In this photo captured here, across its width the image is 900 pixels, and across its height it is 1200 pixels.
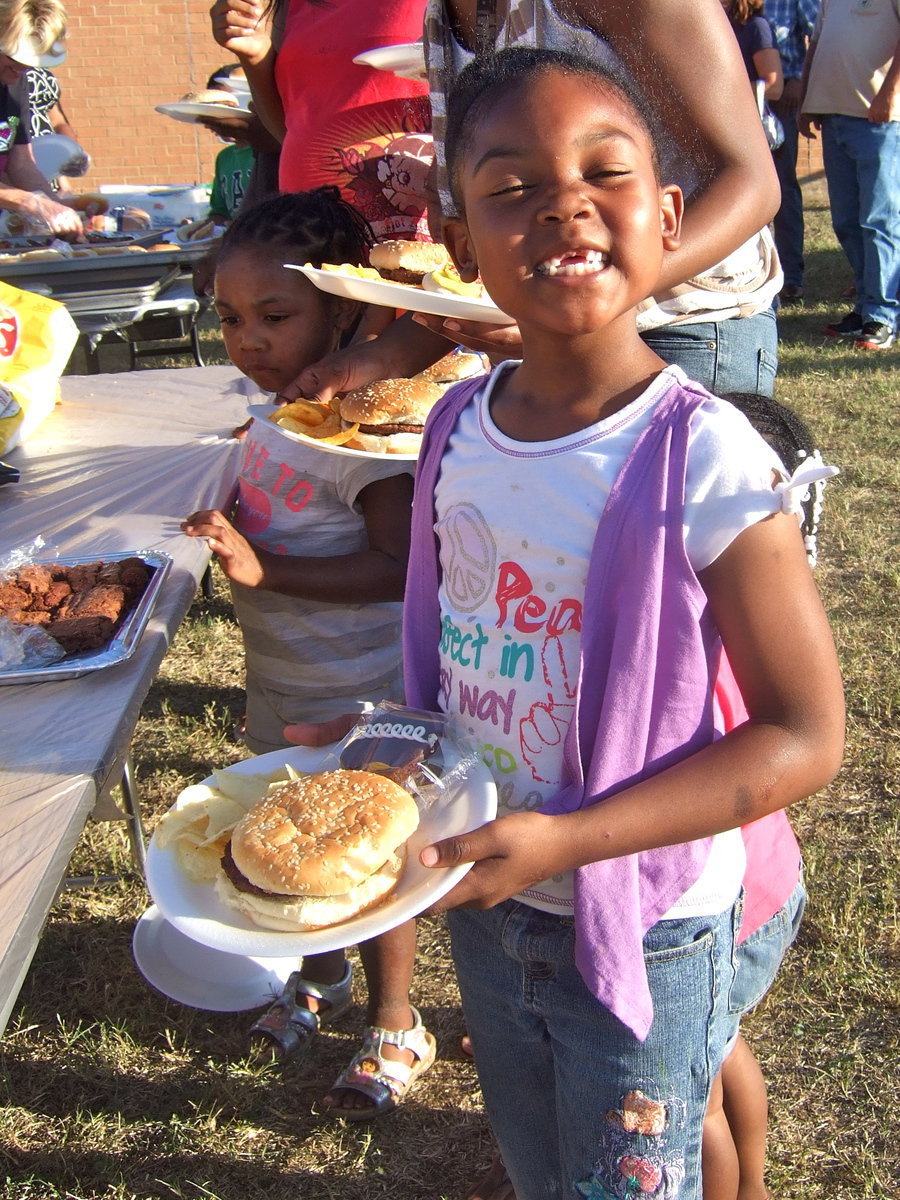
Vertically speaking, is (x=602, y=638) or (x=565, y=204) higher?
(x=565, y=204)

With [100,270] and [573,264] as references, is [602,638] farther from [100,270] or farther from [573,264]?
[100,270]

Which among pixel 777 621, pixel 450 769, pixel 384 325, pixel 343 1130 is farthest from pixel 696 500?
pixel 343 1130

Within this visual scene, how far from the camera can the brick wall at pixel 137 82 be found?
43.5 ft

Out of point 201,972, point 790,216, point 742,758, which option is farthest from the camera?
point 790,216

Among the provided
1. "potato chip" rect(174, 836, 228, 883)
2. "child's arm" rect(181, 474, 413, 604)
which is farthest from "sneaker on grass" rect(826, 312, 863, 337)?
"potato chip" rect(174, 836, 228, 883)

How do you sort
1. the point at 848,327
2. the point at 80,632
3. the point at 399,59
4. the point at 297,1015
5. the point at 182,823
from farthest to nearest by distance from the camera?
1. the point at 848,327
2. the point at 297,1015
3. the point at 399,59
4. the point at 80,632
5. the point at 182,823

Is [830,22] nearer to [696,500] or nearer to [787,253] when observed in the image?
[787,253]

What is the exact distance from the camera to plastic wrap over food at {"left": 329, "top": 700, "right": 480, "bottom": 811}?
55.2 inches

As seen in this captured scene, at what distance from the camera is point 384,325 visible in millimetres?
2523

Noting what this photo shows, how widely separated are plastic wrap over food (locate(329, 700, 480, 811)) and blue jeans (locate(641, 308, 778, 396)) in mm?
743

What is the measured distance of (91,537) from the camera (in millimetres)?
2596

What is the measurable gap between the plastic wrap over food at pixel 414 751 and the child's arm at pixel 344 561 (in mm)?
753

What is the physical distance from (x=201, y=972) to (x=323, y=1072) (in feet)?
1.36

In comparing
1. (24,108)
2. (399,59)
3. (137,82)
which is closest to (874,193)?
(24,108)
